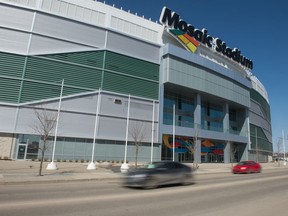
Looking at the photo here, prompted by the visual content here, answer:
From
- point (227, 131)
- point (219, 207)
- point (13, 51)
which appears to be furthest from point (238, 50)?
point (219, 207)

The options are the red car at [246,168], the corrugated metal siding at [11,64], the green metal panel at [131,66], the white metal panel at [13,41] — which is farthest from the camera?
the green metal panel at [131,66]

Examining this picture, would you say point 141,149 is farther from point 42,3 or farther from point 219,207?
point 219,207

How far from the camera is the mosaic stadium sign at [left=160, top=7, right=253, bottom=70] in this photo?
49344 millimetres

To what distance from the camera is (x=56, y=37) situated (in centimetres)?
3997

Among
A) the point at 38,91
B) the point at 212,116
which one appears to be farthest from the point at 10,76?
the point at 212,116

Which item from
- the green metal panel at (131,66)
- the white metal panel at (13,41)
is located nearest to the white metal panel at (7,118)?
the white metal panel at (13,41)

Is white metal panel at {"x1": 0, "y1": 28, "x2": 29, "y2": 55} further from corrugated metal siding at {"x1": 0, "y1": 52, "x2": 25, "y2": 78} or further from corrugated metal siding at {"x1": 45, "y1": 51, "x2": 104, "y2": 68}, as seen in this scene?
corrugated metal siding at {"x1": 45, "y1": 51, "x2": 104, "y2": 68}

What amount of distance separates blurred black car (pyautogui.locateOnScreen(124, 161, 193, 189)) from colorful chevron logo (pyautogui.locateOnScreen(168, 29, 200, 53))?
3777 centimetres

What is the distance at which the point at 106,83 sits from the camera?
42688 mm

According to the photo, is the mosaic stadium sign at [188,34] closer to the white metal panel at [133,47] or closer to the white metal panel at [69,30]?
the white metal panel at [133,47]

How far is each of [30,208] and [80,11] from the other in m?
39.1

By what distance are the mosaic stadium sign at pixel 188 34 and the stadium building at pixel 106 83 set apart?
19 centimetres

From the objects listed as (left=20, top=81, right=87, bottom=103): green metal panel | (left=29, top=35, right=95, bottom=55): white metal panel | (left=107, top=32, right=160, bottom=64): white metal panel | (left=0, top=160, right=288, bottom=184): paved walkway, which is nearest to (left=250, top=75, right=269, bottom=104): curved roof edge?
(left=107, top=32, right=160, bottom=64): white metal panel

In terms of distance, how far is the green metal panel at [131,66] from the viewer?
143 ft
